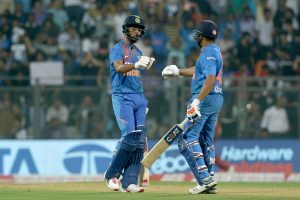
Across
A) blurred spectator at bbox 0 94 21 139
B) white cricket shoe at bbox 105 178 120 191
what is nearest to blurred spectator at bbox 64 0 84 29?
blurred spectator at bbox 0 94 21 139

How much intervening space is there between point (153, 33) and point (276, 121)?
4732 millimetres

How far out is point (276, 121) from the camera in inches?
803

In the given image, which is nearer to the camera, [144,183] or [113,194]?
[113,194]

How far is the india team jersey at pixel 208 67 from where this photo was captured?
12945mm

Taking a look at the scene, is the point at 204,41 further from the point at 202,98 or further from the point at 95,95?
the point at 95,95

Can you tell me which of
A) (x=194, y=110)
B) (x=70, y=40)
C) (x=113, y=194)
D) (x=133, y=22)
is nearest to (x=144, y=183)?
(x=113, y=194)

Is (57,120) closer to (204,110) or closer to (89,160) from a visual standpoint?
(89,160)

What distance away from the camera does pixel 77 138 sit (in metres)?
20.6

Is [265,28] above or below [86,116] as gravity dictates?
above

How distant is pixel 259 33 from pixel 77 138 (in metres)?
5.91

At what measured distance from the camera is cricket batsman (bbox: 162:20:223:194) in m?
12.9

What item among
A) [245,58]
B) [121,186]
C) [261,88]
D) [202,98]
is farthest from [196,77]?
[245,58]

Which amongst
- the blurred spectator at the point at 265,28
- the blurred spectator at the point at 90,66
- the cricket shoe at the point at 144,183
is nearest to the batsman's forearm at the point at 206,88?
the cricket shoe at the point at 144,183

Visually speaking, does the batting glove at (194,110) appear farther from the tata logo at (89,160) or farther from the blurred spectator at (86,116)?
the tata logo at (89,160)
